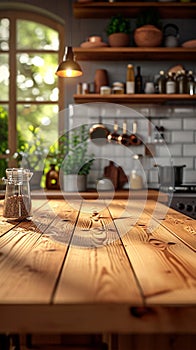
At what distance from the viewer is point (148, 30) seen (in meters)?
4.32

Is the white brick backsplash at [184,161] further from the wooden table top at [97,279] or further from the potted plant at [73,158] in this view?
the wooden table top at [97,279]

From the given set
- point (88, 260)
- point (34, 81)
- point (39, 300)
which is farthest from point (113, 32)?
point (39, 300)

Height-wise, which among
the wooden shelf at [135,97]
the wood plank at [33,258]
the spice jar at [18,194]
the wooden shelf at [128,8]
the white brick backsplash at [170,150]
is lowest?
the wood plank at [33,258]

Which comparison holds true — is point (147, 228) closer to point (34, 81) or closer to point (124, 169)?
point (124, 169)

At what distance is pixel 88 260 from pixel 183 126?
137 inches

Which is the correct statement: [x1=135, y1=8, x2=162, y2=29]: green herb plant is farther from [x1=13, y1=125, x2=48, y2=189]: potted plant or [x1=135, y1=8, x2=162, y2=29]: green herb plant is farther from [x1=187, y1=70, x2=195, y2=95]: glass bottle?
[x1=13, y1=125, x2=48, y2=189]: potted plant

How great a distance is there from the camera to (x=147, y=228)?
74.8 inches

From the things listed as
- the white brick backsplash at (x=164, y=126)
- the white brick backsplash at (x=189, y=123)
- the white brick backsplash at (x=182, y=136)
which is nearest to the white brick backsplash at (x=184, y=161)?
the white brick backsplash at (x=164, y=126)

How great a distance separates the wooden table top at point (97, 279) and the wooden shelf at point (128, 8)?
2878 mm

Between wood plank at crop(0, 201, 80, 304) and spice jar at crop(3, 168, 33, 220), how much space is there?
0.21 feet

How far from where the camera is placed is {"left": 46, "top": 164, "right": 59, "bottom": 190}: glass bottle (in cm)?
439

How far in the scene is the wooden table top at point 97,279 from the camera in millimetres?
911

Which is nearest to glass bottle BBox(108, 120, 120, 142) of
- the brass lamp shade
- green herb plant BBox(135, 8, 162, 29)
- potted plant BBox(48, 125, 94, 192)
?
potted plant BBox(48, 125, 94, 192)

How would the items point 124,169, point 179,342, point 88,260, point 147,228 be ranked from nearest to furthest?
point 179,342
point 88,260
point 147,228
point 124,169
